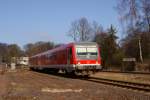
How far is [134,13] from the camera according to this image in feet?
184

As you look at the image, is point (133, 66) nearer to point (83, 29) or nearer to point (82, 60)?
point (82, 60)

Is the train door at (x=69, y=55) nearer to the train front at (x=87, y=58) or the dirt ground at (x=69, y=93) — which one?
the train front at (x=87, y=58)

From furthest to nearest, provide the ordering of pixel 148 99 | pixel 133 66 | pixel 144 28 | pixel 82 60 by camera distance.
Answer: pixel 144 28
pixel 133 66
pixel 82 60
pixel 148 99

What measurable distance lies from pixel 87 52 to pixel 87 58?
75 cm

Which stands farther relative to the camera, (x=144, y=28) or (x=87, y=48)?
(x=144, y=28)

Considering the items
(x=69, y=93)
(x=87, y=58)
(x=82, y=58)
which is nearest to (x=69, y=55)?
(x=82, y=58)

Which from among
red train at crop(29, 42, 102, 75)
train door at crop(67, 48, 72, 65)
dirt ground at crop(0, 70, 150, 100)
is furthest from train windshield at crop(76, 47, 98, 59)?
dirt ground at crop(0, 70, 150, 100)

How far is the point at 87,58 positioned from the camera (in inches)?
1307

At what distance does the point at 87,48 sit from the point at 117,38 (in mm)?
46020

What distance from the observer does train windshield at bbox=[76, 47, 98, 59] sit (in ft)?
109

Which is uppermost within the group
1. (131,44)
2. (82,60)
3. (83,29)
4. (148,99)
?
(83,29)

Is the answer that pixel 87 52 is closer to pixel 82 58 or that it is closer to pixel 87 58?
pixel 87 58

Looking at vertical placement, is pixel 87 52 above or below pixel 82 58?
above

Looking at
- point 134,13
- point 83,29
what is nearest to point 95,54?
point 134,13
